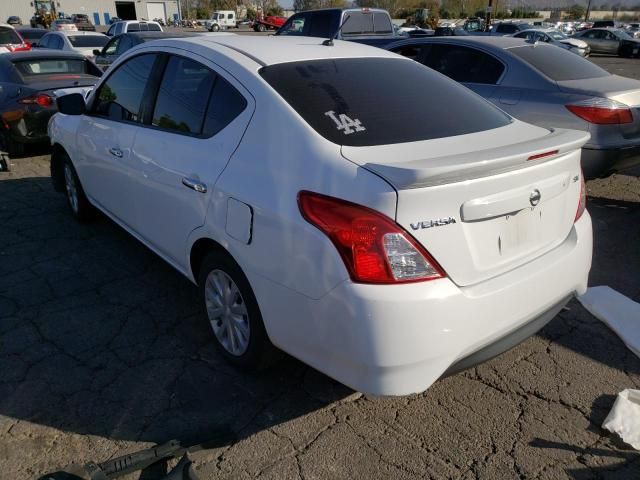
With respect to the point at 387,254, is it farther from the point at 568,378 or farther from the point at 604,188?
the point at 604,188

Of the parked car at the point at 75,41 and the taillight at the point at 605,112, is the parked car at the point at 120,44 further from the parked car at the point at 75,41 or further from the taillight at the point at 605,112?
the taillight at the point at 605,112

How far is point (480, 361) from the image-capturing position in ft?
7.64

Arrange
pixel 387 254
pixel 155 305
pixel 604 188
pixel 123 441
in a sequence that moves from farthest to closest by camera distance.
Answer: pixel 604 188
pixel 155 305
pixel 123 441
pixel 387 254

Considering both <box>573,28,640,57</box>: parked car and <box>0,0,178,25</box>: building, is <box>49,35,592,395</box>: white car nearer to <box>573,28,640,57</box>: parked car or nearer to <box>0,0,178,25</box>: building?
<box>573,28,640,57</box>: parked car

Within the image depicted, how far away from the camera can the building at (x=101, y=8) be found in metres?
60.8

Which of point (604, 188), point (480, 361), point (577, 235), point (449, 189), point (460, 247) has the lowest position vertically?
point (604, 188)

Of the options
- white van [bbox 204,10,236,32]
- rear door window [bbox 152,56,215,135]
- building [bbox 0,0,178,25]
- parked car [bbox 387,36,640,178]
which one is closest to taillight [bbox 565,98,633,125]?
Answer: parked car [bbox 387,36,640,178]

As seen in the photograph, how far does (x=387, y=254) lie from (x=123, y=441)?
152cm

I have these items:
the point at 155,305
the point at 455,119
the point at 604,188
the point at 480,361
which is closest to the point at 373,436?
the point at 480,361

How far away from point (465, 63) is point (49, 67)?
19.9 feet

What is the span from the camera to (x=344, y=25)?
11.3 metres

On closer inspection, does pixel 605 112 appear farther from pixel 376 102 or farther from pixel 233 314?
pixel 233 314

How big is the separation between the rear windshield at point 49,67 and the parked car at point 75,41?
5949mm

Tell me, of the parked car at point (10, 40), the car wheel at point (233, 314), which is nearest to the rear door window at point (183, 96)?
the car wheel at point (233, 314)
